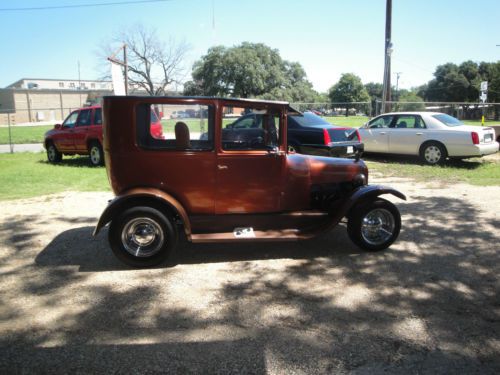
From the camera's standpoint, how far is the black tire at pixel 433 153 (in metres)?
12.0

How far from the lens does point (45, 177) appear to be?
430 inches

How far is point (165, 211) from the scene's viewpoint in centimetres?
479

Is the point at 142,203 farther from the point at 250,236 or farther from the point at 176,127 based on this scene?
the point at 250,236

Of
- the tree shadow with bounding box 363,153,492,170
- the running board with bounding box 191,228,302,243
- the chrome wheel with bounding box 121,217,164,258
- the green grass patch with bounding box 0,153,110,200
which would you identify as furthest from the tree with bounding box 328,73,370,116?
the chrome wheel with bounding box 121,217,164,258

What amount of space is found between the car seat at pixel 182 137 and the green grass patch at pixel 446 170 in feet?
23.5

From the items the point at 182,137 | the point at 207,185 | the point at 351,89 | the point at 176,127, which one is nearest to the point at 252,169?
the point at 207,185

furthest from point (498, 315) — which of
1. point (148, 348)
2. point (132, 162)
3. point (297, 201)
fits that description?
point (132, 162)

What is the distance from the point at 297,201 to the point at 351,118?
26.1 meters

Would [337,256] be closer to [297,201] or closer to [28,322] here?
[297,201]

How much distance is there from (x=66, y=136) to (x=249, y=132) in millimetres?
10190

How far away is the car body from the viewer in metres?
12.7

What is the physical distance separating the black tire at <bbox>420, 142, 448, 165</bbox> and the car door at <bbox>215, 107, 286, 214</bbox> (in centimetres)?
A: 868

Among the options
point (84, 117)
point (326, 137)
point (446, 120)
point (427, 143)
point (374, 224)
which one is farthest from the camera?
point (84, 117)

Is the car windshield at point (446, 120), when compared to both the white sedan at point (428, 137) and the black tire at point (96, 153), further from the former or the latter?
the black tire at point (96, 153)
